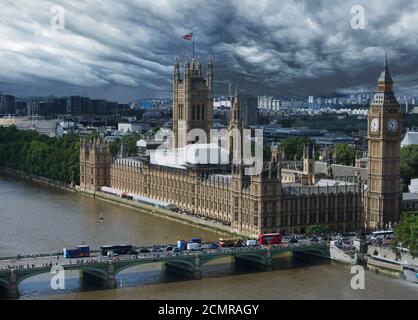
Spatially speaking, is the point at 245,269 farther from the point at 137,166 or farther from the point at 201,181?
the point at 137,166

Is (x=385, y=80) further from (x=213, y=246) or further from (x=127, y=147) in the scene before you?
(x=127, y=147)

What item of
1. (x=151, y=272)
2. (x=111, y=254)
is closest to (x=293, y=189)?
(x=151, y=272)

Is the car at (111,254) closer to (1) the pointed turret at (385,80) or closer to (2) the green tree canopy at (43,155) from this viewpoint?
(1) the pointed turret at (385,80)

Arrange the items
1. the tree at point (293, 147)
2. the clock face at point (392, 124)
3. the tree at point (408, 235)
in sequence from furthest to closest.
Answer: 1. the tree at point (293, 147)
2. the clock face at point (392, 124)
3. the tree at point (408, 235)

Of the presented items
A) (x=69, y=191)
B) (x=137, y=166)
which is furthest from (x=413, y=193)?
(x=69, y=191)

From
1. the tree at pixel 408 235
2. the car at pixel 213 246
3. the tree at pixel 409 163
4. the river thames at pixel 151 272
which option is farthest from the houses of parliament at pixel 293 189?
the tree at pixel 408 235
